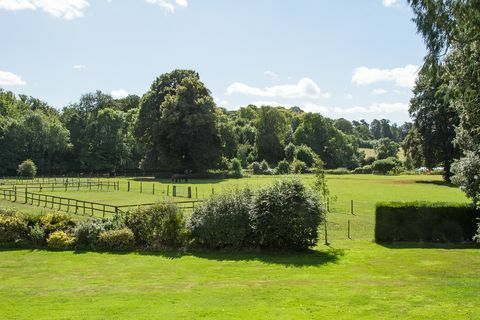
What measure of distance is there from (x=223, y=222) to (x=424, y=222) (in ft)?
33.3

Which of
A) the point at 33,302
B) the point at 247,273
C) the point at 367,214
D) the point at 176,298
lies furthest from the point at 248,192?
the point at 367,214

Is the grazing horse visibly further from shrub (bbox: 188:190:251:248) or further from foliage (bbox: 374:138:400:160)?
foliage (bbox: 374:138:400:160)

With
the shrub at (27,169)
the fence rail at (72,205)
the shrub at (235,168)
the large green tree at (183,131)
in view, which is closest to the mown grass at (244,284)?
the fence rail at (72,205)

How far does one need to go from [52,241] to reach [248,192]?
936cm

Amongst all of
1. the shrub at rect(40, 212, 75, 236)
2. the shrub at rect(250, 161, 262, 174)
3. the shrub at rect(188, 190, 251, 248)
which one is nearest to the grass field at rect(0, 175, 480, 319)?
the shrub at rect(188, 190, 251, 248)

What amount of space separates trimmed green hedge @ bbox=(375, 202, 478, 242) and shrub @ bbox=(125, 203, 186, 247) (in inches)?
381

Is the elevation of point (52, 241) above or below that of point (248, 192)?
below

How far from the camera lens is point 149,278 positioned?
15969mm

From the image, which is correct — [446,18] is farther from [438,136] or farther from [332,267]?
[438,136]

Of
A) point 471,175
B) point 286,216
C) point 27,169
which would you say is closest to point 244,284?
point 286,216

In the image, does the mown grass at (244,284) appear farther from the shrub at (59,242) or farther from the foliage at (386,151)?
the foliage at (386,151)

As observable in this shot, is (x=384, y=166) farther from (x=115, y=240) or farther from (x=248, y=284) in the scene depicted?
(x=248, y=284)

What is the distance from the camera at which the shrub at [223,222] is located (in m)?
20.9

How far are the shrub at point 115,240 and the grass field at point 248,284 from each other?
95 cm
